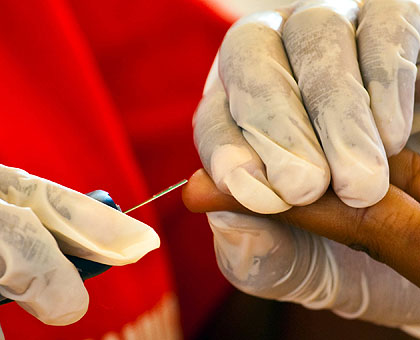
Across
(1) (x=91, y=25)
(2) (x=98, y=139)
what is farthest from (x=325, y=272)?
(1) (x=91, y=25)

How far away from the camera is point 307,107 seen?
1.97 ft

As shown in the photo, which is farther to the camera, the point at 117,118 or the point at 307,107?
the point at 117,118

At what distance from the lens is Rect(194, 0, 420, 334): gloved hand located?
0.56 meters

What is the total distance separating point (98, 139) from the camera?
78 cm

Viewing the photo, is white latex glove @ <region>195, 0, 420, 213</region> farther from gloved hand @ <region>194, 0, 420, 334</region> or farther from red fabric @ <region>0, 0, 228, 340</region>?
red fabric @ <region>0, 0, 228, 340</region>

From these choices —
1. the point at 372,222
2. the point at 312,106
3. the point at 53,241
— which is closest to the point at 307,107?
the point at 312,106

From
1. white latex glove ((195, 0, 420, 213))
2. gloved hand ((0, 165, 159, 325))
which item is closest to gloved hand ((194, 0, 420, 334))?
white latex glove ((195, 0, 420, 213))

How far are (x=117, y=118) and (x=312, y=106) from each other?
1.22 feet

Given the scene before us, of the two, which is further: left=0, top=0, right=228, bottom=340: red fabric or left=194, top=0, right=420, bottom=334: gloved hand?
left=0, top=0, right=228, bottom=340: red fabric

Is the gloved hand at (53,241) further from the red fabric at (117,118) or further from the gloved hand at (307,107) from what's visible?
the red fabric at (117,118)

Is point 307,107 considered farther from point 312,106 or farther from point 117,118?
point 117,118

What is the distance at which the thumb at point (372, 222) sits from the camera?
58cm

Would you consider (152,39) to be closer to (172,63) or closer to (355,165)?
(172,63)

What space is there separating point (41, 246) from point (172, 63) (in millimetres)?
559
